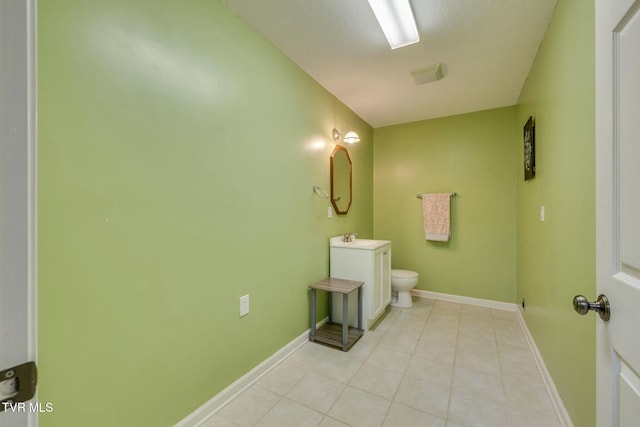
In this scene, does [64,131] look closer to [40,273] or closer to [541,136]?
[40,273]

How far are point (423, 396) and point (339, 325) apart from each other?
100 centimetres

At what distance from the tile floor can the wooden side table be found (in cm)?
7

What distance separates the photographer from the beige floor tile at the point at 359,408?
4.52ft

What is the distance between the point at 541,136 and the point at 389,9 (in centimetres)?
132

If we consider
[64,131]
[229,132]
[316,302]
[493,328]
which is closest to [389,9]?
[229,132]

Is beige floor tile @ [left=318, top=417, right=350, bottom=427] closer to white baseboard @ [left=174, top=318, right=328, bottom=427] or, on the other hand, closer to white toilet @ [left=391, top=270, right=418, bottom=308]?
white baseboard @ [left=174, top=318, right=328, bottom=427]

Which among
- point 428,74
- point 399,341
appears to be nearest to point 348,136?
point 428,74

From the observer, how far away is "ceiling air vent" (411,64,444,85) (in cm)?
211

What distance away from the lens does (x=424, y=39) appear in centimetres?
179

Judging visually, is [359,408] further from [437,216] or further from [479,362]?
[437,216]

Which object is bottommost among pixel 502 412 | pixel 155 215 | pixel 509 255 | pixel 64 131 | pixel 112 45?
pixel 502 412

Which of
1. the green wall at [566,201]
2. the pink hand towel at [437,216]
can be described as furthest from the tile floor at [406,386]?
the pink hand towel at [437,216]

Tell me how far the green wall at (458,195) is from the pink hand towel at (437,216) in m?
0.11

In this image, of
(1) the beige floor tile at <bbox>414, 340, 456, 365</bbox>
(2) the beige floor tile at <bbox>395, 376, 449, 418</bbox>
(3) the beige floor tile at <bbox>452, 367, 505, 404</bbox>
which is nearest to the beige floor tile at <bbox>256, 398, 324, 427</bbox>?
(2) the beige floor tile at <bbox>395, 376, 449, 418</bbox>
